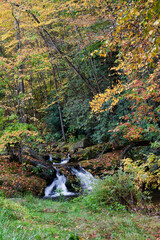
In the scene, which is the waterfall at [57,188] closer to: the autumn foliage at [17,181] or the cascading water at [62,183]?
the cascading water at [62,183]

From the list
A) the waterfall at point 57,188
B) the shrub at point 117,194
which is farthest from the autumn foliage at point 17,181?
the shrub at point 117,194

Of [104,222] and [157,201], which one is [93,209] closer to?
[104,222]

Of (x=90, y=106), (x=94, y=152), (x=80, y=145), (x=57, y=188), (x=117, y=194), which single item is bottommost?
(x=117, y=194)

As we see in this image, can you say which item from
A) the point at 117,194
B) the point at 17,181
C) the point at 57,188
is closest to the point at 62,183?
the point at 57,188

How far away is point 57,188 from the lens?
10.1m

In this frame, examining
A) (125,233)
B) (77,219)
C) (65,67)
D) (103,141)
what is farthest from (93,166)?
(65,67)

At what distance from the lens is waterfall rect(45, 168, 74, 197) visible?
9.53m

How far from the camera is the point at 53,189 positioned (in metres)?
10.0

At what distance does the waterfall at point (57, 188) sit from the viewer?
953 centimetres

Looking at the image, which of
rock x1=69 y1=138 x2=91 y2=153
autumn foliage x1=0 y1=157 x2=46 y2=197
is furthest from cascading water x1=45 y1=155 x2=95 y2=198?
rock x1=69 y1=138 x2=91 y2=153

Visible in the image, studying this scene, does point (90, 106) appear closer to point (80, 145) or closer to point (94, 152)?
point (94, 152)


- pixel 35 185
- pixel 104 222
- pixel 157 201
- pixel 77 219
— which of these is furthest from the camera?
pixel 35 185

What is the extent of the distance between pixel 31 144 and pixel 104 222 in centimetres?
761

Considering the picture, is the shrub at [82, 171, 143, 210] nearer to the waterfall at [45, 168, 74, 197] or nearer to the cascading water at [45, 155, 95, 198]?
the cascading water at [45, 155, 95, 198]
